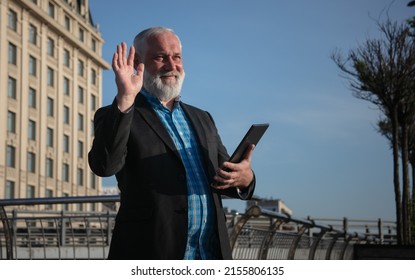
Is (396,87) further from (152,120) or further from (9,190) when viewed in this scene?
(9,190)

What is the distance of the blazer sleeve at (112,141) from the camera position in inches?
96.2

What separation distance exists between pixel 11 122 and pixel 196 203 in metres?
40.9

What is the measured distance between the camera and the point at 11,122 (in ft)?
138

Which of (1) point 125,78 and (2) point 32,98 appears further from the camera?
(2) point 32,98

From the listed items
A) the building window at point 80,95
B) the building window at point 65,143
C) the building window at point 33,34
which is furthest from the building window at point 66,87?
the building window at point 33,34

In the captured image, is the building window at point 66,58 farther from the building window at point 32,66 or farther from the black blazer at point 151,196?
the black blazer at point 151,196

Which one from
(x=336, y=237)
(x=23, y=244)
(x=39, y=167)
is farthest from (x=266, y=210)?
(x=39, y=167)

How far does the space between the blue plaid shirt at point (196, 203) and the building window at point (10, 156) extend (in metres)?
39.1

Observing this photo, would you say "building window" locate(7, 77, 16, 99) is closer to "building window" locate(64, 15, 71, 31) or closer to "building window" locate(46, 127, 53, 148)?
"building window" locate(46, 127, 53, 148)

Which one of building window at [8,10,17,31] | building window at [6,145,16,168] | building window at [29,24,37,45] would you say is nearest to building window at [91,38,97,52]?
building window at [29,24,37,45]

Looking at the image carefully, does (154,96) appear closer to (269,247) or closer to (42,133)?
(269,247)

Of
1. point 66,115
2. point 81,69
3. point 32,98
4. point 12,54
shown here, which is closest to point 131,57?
point 12,54

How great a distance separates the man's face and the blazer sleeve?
0.28 m

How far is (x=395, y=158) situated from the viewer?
10711mm
